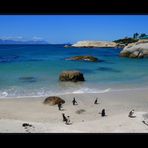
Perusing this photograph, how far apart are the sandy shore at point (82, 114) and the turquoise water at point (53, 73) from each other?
0.97ft

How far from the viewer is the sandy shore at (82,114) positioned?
377 cm

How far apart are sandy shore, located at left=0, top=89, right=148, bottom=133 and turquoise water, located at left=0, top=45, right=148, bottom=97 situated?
294 mm

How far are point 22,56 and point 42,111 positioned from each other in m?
2.02

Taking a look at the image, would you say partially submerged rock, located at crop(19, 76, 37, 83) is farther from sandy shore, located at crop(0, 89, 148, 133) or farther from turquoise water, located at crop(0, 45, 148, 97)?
sandy shore, located at crop(0, 89, 148, 133)

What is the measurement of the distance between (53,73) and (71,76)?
324 millimetres

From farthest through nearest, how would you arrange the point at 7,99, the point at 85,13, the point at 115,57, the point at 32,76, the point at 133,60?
the point at 133,60 → the point at 115,57 → the point at 32,76 → the point at 7,99 → the point at 85,13

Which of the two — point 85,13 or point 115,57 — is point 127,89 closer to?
point 115,57

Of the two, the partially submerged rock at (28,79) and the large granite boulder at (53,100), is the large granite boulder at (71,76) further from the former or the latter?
the large granite boulder at (53,100)

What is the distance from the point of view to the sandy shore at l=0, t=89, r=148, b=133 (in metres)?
3.77

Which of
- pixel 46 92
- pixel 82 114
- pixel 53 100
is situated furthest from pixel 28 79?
pixel 82 114

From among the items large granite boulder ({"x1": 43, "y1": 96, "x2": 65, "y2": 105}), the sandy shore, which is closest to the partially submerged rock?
the sandy shore

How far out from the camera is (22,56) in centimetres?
646

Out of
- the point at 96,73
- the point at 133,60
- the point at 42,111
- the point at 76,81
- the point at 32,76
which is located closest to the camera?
the point at 42,111
